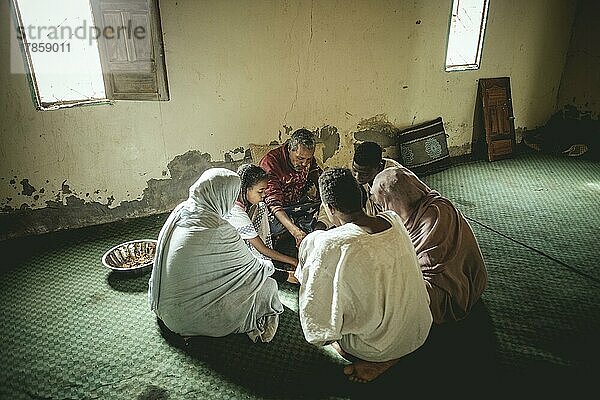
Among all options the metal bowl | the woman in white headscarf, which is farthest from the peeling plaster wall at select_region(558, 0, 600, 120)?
the metal bowl

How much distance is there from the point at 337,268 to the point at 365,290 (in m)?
0.16

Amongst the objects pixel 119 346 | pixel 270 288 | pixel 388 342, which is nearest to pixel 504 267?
pixel 388 342

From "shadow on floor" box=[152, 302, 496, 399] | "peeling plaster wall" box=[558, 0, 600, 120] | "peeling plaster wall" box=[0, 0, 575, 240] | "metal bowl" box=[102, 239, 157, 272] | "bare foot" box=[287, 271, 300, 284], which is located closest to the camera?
"shadow on floor" box=[152, 302, 496, 399]

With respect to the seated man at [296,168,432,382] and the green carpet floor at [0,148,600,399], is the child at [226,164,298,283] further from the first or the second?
the seated man at [296,168,432,382]

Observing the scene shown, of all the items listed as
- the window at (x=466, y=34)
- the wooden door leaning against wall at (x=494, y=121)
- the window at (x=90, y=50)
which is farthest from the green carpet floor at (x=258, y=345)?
the window at (x=466, y=34)

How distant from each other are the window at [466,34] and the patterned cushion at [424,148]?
2.34 feet

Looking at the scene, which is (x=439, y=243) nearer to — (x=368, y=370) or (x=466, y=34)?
(x=368, y=370)

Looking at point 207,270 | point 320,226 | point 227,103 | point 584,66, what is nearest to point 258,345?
point 207,270

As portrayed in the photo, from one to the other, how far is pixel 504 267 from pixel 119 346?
2591mm

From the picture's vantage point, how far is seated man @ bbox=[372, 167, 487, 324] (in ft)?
7.95

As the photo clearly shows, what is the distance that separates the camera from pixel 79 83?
353cm

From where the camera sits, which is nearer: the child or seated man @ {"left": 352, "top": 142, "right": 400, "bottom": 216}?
the child

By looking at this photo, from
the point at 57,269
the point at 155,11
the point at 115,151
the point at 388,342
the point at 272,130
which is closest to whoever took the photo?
the point at 388,342

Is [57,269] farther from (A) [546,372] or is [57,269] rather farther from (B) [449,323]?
(A) [546,372]
